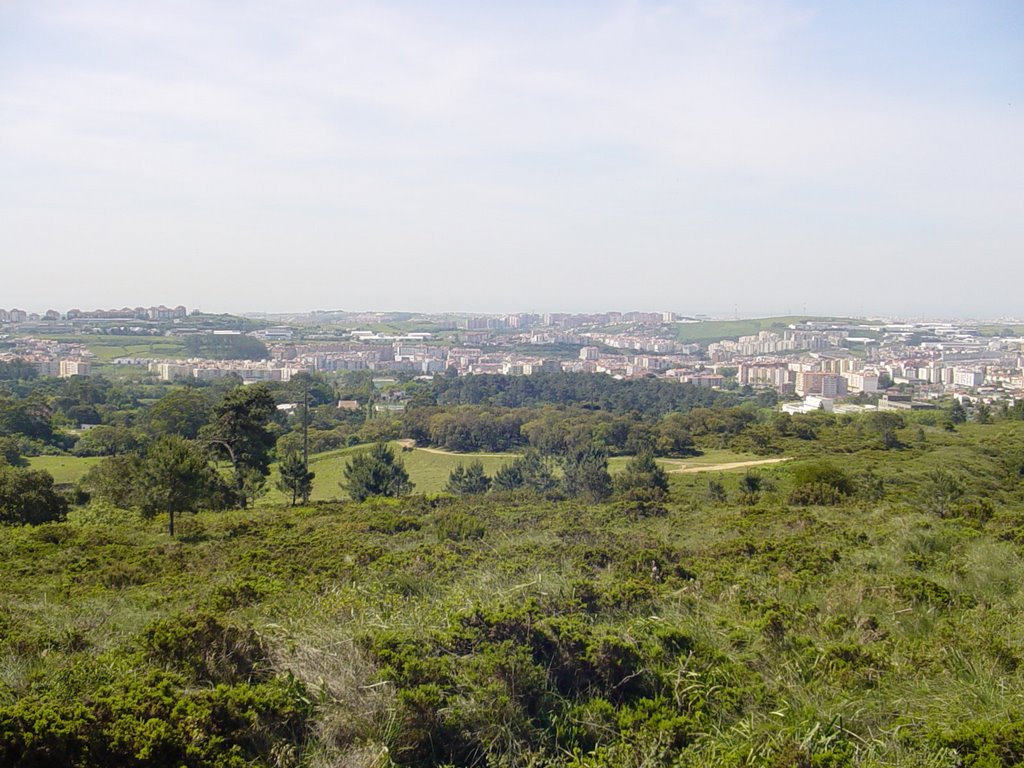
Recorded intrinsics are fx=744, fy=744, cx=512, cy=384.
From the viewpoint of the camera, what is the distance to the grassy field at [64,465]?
87.9 ft

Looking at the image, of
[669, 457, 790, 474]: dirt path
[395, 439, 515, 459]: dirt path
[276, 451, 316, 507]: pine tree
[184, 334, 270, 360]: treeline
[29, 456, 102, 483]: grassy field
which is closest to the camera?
[276, 451, 316, 507]: pine tree

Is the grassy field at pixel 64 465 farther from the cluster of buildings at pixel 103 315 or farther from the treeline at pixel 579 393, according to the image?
the cluster of buildings at pixel 103 315

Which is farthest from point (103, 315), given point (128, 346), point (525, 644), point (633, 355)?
point (525, 644)

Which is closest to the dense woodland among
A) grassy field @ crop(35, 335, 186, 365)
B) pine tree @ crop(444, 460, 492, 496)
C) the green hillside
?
the green hillside

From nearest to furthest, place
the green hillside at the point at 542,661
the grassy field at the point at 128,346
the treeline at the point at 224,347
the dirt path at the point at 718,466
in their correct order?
the green hillside at the point at 542,661, the dirt path at the point at 718,466, the grassy field at the point at 128,346, the treeline at the point at 224,347

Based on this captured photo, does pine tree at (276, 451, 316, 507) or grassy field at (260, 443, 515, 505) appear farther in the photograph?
grassy field at (260, 443, 515, 505)

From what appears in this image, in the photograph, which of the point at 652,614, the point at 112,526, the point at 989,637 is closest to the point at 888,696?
the point at 989,637

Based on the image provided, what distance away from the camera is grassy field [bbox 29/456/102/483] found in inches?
1054

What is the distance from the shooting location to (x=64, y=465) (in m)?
29.8

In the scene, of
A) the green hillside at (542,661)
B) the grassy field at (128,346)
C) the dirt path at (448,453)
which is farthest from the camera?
the grassy field at (128,346)

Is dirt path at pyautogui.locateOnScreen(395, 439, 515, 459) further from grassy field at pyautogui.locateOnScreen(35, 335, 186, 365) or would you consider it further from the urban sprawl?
grassy field at pyautogui.locateOnScreen(35, 335, 186, 365)

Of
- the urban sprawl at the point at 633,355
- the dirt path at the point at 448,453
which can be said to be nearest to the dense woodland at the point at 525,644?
the dirt path at the point at 448,453

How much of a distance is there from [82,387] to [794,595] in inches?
2204

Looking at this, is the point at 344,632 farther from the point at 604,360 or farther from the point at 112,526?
the point at 604,360
